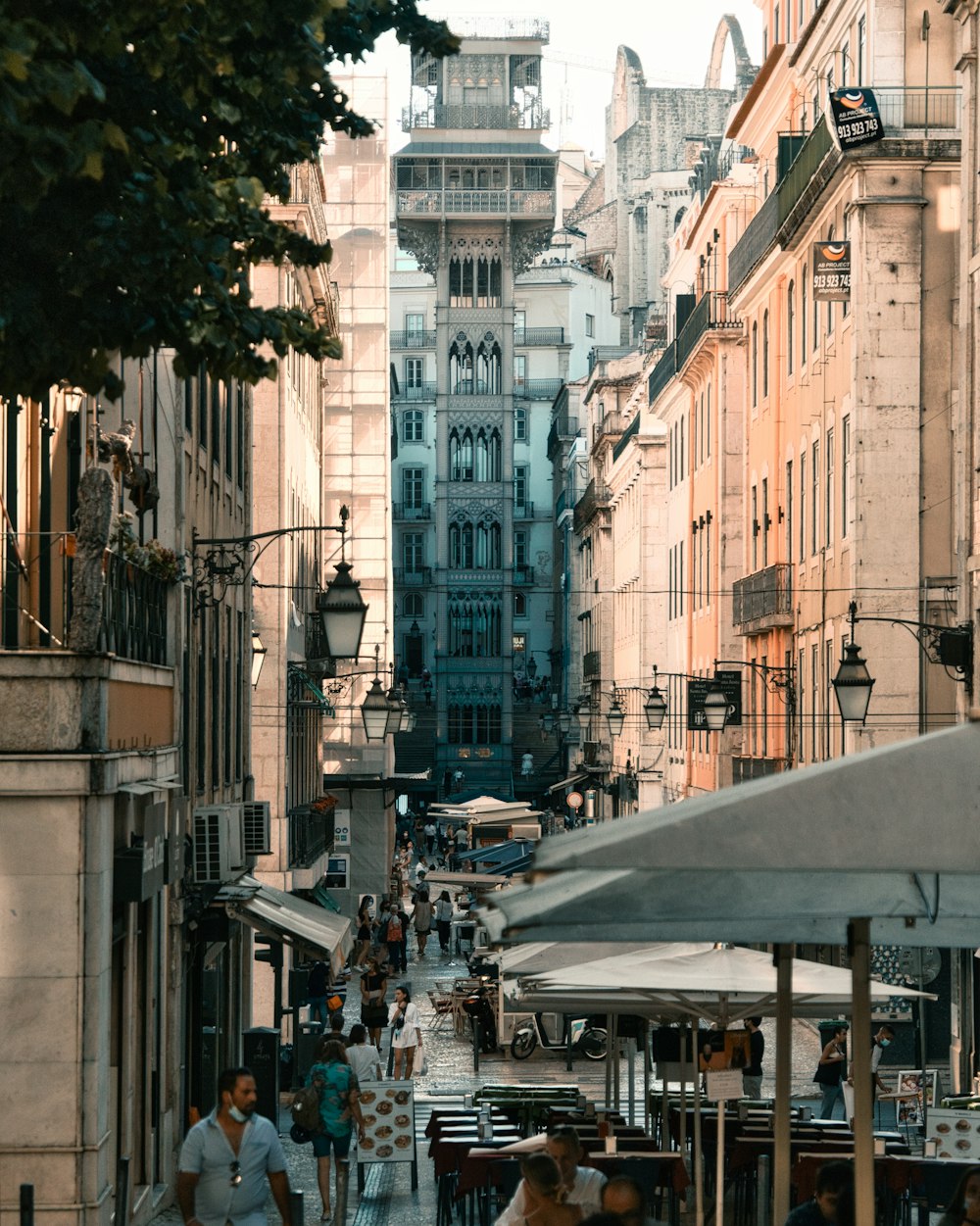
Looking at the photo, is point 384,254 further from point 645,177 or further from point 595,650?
point 645,177

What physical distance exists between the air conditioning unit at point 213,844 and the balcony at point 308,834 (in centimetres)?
1295

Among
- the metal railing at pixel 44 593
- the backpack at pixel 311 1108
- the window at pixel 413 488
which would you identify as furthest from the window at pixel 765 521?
the window at pixel 413 488

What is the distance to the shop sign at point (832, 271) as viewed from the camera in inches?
1328

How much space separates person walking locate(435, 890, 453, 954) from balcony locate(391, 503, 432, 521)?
7177 centimetres

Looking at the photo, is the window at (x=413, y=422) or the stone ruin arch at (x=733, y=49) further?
the window at (x=413, y=422)

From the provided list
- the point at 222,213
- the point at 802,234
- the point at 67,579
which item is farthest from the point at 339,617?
the point at 802,234

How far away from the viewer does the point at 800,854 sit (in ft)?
21.7

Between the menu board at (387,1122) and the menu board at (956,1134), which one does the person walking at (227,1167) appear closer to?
the menu board at (956,1134)

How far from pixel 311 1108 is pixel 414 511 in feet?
342

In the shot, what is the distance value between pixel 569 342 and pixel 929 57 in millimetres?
94872

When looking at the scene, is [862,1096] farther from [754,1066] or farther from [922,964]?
[922,964]

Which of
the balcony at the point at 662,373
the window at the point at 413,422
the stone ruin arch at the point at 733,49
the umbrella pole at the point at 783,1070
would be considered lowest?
the umbrella pole at the point at 783,1070

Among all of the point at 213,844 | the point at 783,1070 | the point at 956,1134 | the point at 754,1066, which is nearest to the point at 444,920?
the point at 213,844

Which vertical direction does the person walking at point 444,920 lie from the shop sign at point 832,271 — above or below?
below
